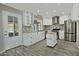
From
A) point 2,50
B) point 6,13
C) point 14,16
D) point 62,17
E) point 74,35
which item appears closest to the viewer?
point 2,50

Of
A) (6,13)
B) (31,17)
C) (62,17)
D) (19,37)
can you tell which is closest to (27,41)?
(19,37)

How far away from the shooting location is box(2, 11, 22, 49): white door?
498cm

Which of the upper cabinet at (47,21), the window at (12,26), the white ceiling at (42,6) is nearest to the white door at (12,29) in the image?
the window at (12,26)

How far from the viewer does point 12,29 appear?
221 inches

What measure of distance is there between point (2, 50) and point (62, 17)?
238 inches

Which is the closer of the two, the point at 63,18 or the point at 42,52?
the point at 42,52

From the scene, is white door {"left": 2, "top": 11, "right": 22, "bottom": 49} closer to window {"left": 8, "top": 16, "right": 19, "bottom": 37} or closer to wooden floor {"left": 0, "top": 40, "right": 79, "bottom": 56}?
window {"left": 8, "top": 16, "right": 19, "bottom": 37}

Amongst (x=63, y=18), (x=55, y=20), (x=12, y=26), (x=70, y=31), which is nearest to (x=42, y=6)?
(x=12, y=26)

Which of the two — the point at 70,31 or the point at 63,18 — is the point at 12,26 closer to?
the point at 70,31

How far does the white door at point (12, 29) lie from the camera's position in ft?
16.3

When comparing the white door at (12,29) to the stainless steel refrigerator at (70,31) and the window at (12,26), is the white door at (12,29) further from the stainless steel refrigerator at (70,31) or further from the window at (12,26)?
the stainless steel refrigerator at (70,31)

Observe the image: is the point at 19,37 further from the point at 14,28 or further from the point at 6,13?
the point at 6,13

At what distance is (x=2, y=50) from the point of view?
4719 mm

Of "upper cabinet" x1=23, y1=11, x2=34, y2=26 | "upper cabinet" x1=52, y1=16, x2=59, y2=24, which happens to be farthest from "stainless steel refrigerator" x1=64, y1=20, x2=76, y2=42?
"upper cabinet" x1=23, y1=11, x2=34, y2=26
